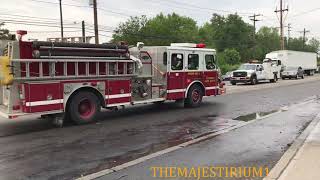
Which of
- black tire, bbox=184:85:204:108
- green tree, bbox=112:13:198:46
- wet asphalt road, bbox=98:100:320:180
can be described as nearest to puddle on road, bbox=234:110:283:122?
wet asphalt road, bbox=98:100:320:180

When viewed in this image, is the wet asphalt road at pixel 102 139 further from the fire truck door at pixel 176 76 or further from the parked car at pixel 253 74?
the parked car at pixel 253 74

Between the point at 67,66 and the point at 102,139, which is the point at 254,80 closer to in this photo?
the point at 67,66

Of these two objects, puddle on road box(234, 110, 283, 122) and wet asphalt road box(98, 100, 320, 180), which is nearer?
wet asphalt road box(98, 100, 320, 180)

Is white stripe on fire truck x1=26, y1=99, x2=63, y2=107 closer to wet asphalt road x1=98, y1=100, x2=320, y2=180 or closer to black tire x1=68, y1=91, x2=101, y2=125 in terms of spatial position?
black tire x1=68, y1=91, x2=101, y2=125

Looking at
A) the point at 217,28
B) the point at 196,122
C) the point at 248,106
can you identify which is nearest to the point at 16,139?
the point at 196,122

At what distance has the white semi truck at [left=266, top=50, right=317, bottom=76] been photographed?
4944 centimetres

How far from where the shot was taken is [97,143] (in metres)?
9.61

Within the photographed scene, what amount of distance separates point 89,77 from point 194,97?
573 cm

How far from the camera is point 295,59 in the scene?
51688 millimetres

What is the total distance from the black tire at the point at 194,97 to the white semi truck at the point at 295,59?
1211 inches

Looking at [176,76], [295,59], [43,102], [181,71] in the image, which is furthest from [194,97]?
[295,59]

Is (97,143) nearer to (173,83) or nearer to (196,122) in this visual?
(196,122)

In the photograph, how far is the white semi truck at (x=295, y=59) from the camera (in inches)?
1946

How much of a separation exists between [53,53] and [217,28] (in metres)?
90.1
